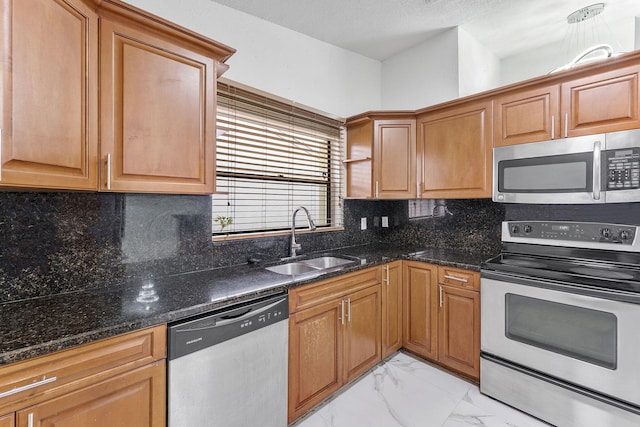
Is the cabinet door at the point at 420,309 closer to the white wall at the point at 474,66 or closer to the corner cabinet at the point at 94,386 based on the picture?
the white wall at the point at 474,66

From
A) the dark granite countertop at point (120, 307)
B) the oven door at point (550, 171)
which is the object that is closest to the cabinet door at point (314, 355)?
the dark granite countertop at point (120, 307)

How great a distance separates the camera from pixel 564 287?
1678 mm

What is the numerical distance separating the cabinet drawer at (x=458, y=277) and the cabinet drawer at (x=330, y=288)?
0.48 metres

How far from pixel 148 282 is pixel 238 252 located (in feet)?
1.95

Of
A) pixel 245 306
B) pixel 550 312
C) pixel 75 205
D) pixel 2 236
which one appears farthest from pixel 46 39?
pixel 550 312

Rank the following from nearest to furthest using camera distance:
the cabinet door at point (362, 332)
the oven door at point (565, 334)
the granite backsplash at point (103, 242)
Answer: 1. the granite backsplash at point (103, 242)
2. the oven door at point (565, 334)
3. the cabinet door at point (362, 332)

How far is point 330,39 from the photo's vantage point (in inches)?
103

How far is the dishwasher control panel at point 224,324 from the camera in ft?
4.00

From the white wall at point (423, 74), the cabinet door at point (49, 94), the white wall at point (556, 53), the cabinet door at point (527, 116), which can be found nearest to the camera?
the cabinet door at point (49, 94)

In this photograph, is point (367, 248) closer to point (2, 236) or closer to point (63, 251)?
point (63, 251)

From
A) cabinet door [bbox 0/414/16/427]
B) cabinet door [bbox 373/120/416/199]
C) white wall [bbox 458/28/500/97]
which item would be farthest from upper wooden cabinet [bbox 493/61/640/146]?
cabinet door [bbox 0/414/16/427]

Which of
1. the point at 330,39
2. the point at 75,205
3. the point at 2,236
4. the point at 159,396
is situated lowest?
the point at 159,396

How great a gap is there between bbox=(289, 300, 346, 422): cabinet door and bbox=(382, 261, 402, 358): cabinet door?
0.50 metres

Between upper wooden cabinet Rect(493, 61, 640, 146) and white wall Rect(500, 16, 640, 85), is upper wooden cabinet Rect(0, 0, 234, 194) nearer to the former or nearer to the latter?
upper wooden cabinet Rect(493, 61, 640, 146)
